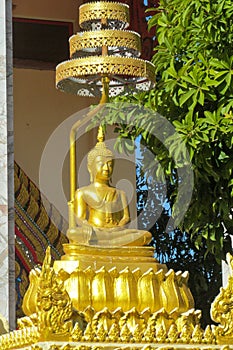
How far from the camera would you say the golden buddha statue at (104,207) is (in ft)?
18.8

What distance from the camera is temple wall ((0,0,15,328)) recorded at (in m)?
5.94

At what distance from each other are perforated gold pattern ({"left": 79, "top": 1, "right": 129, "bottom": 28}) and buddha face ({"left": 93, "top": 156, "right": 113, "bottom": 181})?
0.72 meters

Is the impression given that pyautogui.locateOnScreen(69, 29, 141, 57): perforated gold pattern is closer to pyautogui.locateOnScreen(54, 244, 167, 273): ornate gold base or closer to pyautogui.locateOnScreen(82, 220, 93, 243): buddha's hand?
pyautogui.locateOnScreen(82, 220, 93, 243): buddha's hand

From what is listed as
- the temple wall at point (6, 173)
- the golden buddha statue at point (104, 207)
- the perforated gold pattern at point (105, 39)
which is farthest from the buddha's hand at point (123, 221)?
the perforated gold pattern at point (105, 39)

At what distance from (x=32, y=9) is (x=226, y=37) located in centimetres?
398

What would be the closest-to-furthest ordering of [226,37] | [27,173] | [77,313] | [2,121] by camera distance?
[77,313] → [2,121] → [226,37] → [27,173]

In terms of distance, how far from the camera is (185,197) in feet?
22.6

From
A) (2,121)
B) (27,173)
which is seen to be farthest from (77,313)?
(27,173)

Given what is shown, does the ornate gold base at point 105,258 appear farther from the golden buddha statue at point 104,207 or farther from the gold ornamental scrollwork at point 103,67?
the gold ornamental scrollwork at point 103,67

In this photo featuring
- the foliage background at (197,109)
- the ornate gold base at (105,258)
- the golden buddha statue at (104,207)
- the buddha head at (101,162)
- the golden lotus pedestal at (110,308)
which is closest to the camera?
the golden lotus pedestal at (110,308)

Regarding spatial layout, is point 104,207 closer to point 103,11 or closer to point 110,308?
point 110,308

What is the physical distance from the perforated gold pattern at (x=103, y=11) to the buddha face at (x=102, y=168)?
2.35 feet

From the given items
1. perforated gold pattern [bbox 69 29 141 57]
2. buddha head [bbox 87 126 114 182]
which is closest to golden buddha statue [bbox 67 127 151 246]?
buddha head [bbox 87 126 114 182]

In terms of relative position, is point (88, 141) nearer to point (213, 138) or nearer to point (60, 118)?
point (60, 118)
